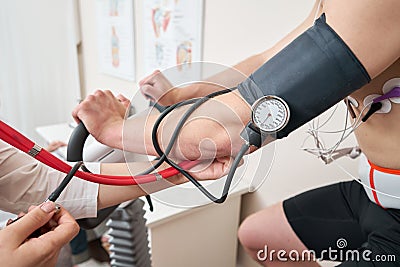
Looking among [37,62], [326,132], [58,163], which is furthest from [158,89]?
[37,62]

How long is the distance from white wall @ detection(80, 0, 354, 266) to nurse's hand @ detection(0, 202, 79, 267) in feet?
2.95

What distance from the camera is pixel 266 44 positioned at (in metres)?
1.28

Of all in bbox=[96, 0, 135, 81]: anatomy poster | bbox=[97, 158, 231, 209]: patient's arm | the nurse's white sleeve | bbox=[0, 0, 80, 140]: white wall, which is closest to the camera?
bbox=[97, 158, 231, 209]: patient's arm

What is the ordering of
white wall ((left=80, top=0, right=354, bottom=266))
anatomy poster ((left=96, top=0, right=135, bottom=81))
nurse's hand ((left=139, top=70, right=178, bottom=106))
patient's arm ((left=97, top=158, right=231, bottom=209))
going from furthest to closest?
anatomy poster ((left=96, top=0, right=135, bottom=81))
white wall ((left=80, top=0, right=354, bottom=266))
nurse's hand ((left=139, top=70, right=178, bottom=106))
patient's arm ((left=97, top=158, right=231, bottom=209))

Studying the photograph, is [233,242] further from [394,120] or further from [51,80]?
[51,80]

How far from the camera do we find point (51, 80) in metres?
2.49

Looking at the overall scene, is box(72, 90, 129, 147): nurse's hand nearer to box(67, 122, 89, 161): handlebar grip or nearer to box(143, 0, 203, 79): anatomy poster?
box(67, 122, 89, 161): handlebar grip

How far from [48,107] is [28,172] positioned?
1882 millimetres

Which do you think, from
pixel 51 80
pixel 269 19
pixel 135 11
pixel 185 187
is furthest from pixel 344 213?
pixel 51 80

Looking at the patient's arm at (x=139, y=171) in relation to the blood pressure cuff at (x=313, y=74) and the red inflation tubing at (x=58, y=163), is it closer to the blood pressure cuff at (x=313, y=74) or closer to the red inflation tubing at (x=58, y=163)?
the red inflation tubing at (x=58, y=163)

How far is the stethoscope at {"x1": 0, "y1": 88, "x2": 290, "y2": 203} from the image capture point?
18.9 inches

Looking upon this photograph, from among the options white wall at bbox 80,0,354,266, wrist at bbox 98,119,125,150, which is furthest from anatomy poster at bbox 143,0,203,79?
wrist at bbox 98,119,125,150

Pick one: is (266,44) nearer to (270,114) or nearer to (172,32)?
(172,32)

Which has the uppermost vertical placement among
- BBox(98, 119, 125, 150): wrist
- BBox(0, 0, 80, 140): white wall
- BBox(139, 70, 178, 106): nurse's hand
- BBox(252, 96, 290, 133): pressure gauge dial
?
BBox(252, 96, 290, 133): pressure gauge dial
